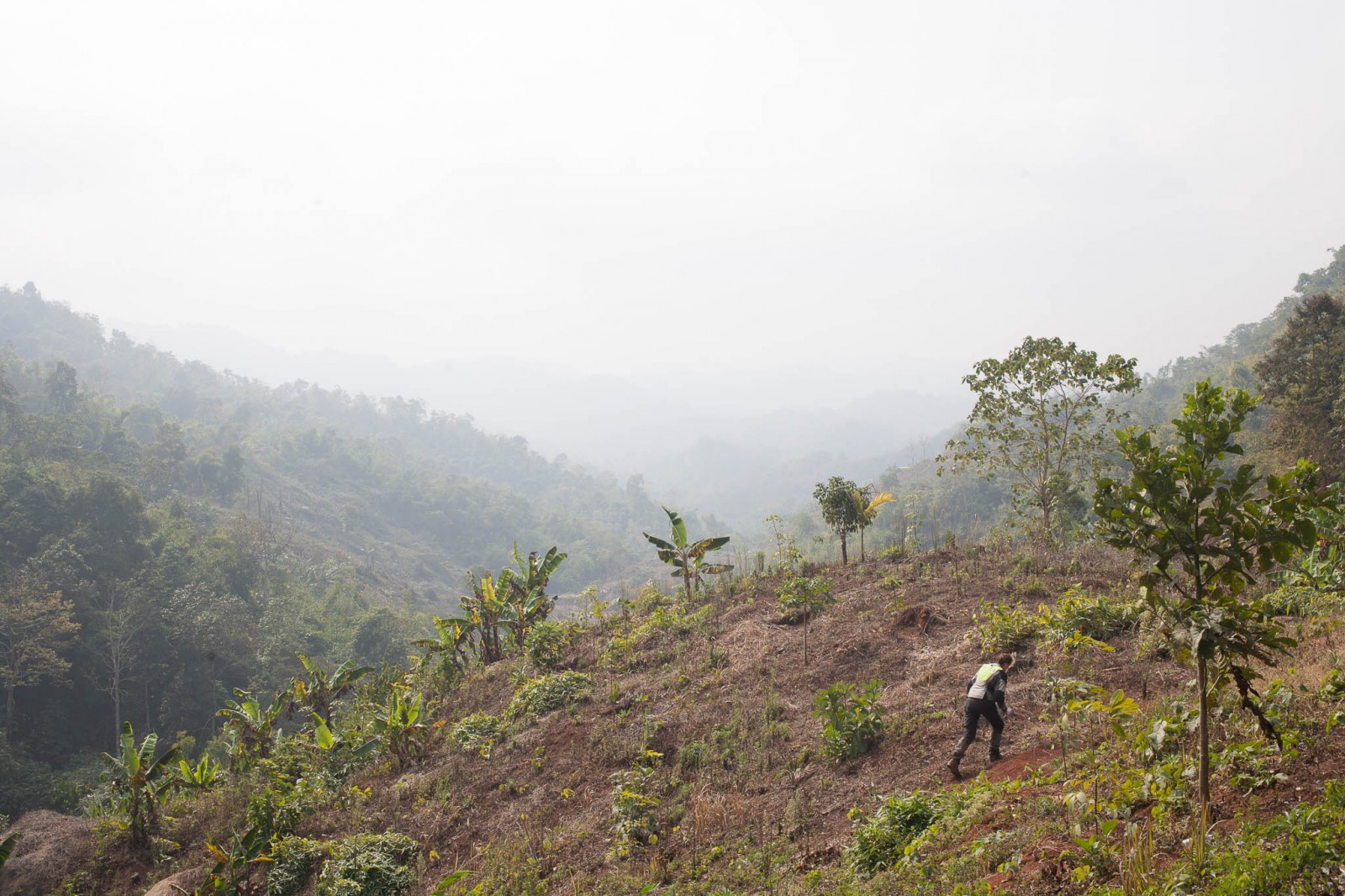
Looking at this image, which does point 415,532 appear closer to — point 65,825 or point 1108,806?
point 65,825

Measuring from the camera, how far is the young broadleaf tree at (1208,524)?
3.23 m

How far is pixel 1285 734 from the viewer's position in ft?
13.4

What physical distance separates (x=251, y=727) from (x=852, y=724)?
12644 millimetres

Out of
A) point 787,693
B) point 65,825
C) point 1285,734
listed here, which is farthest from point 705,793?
point 65,825

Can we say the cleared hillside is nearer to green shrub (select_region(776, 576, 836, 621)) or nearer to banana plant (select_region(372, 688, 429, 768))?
banana plant (select_region(372, 688, 429, 768))

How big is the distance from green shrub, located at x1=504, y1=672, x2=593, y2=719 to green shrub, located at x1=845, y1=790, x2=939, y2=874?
6709mm

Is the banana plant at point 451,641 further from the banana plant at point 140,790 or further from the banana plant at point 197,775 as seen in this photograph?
the banana plant at point 140,790

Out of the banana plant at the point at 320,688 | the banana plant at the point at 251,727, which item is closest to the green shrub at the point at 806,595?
the banana plant at the point at 320,688

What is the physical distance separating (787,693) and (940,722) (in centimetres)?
257

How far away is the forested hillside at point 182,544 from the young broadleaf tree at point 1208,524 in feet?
82.9

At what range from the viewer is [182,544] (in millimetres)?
36562

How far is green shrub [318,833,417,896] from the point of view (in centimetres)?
712

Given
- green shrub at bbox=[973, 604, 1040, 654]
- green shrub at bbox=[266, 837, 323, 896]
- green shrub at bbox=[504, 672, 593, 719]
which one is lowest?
green shrub at bbox=[266, 837, 323, 896]

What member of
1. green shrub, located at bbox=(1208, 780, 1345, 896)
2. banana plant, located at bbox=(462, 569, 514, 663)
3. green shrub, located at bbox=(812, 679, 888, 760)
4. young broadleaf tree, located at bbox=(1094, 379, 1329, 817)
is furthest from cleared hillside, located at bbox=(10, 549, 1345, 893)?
banana plant, located at bbox=(462, 569, 514, 663)
